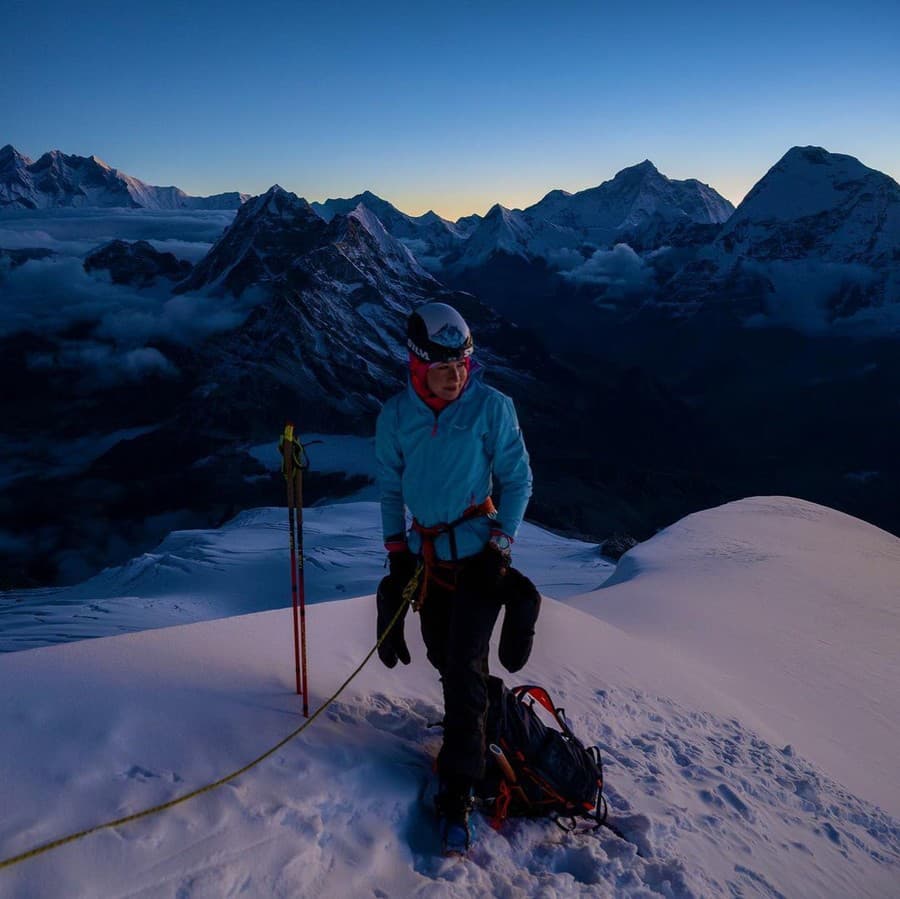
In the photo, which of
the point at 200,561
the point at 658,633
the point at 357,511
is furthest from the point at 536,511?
the point at 658,633

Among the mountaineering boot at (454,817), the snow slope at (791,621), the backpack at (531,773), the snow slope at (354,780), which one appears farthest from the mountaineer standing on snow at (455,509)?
the snow slope at (791,621)

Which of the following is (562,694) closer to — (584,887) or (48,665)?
(584,887)

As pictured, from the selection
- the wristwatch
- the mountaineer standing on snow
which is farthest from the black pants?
the wristwatch

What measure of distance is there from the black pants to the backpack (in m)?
0.26

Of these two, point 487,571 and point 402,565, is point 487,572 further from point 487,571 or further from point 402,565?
point 402,565

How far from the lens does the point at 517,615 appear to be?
3.88 meters

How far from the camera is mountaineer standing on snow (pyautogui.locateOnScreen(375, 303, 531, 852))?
378 centimetres

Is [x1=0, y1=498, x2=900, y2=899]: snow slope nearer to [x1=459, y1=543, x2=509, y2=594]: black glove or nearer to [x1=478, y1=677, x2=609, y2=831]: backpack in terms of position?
[x1=478, y1=677, x2=609, y2=831]: backpack

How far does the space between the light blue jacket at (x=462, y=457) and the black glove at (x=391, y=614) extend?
364mm

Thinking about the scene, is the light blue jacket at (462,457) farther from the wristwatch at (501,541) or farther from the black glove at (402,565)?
the black glove at (402,565)

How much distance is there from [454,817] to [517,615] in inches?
44.6

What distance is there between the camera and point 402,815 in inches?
Answer: 145

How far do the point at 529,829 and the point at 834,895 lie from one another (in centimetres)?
202

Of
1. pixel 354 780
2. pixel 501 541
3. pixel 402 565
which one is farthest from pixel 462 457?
pixel 354 780
